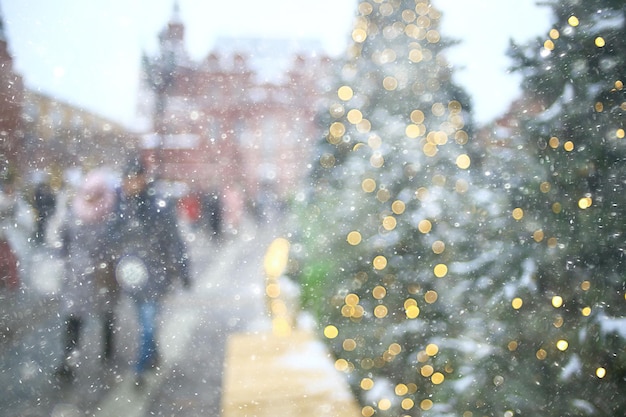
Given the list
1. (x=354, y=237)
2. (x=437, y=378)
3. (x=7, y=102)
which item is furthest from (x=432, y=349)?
(x=7, y=102)

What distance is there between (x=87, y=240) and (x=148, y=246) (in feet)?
0.83

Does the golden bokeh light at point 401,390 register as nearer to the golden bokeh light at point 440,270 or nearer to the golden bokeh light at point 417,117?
the golden bokeh light at point 440,270

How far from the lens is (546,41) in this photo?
4.13 feet

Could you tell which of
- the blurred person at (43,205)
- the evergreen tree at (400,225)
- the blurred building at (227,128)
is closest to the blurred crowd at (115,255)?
the evergreen tree at (400,225)

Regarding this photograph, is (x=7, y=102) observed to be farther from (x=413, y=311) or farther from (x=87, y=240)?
(x=413, y=311)

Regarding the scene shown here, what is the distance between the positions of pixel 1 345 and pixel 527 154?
2282 mm

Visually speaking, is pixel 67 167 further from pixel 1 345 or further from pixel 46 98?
pixel 1 345

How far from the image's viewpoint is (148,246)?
2.19 m

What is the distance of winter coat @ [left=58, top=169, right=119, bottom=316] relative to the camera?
2150mm

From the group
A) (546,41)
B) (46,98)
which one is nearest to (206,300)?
(546,41)

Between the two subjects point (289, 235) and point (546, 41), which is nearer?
point (546, 41)

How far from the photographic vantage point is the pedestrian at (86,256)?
215 centimetres

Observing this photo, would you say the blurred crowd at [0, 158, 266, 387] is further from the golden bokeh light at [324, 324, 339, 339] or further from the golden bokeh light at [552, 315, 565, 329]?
the golden bokeh light at [552, 315, 565, 329]

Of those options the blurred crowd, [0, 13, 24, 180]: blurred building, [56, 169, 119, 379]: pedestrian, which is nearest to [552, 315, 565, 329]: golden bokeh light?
the blurred crowd
